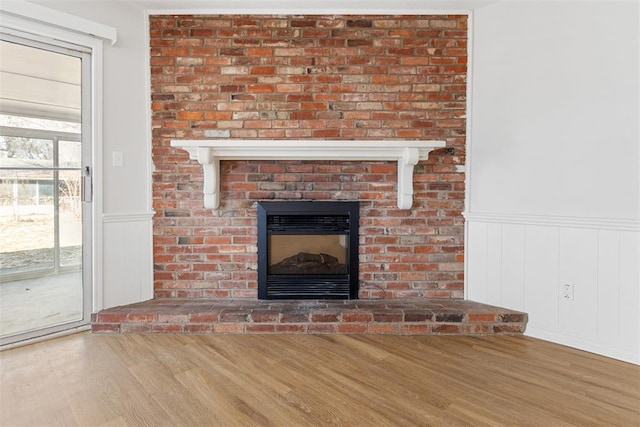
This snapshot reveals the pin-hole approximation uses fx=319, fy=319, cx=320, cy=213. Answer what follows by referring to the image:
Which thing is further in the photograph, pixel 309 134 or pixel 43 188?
pixel 309 134

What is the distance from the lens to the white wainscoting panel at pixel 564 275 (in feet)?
5.98

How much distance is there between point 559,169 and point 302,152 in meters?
1.66

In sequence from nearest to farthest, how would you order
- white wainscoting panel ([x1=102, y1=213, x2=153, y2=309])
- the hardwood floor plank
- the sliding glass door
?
1. the hardwood floor plank
2. the sliding glass door
3. white wainscoting panel ([x1=102, y1=213, x2=153, y2=309])

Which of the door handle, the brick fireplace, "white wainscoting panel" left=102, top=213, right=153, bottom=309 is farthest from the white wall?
the door handle

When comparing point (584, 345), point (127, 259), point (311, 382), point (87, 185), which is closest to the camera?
point (311, 382)

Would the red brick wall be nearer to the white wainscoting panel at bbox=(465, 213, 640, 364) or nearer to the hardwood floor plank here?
the white wainscoting panel at bbox=(465, 213, 640, 364)

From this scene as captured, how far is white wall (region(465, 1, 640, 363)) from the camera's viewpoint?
1829 millimetres

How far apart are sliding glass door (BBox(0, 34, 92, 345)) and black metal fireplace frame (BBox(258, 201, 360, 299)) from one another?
3.91ft

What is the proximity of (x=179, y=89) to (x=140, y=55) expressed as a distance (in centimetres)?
36

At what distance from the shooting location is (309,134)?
93.9 inches

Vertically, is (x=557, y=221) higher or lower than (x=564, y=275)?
higher

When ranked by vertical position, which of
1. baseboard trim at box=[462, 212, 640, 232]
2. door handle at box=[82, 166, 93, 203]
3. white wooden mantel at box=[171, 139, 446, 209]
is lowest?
baseboard trim at box=[462, 212, 640, 232]

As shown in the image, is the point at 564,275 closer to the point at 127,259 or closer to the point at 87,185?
the point at 127,259

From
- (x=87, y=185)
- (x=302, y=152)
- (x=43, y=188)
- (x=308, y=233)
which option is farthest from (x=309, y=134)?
(x=43, y=188)
